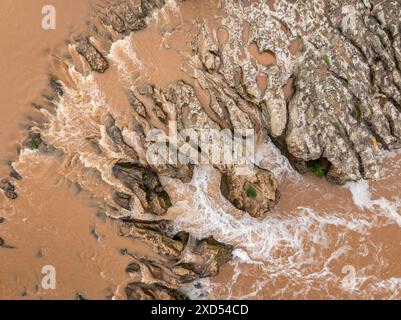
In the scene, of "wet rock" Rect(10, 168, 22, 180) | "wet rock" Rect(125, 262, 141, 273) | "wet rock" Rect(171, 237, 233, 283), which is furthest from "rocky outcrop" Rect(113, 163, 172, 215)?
"wet rock" Rect(10, 168, 22, 180)

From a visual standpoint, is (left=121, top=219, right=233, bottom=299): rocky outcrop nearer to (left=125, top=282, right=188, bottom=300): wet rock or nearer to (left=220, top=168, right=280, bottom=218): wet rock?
(left=125, top=282, right=188, bottom=300): wet rock

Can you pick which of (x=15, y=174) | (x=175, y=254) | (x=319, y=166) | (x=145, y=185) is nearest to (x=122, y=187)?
(x=145, y=185)

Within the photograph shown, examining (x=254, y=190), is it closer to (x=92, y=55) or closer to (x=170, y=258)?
(x=170, y=258)

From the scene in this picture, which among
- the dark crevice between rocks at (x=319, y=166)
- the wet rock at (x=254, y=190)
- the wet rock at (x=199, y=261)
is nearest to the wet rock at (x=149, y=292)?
the wet rock at (x=199, y=261)
